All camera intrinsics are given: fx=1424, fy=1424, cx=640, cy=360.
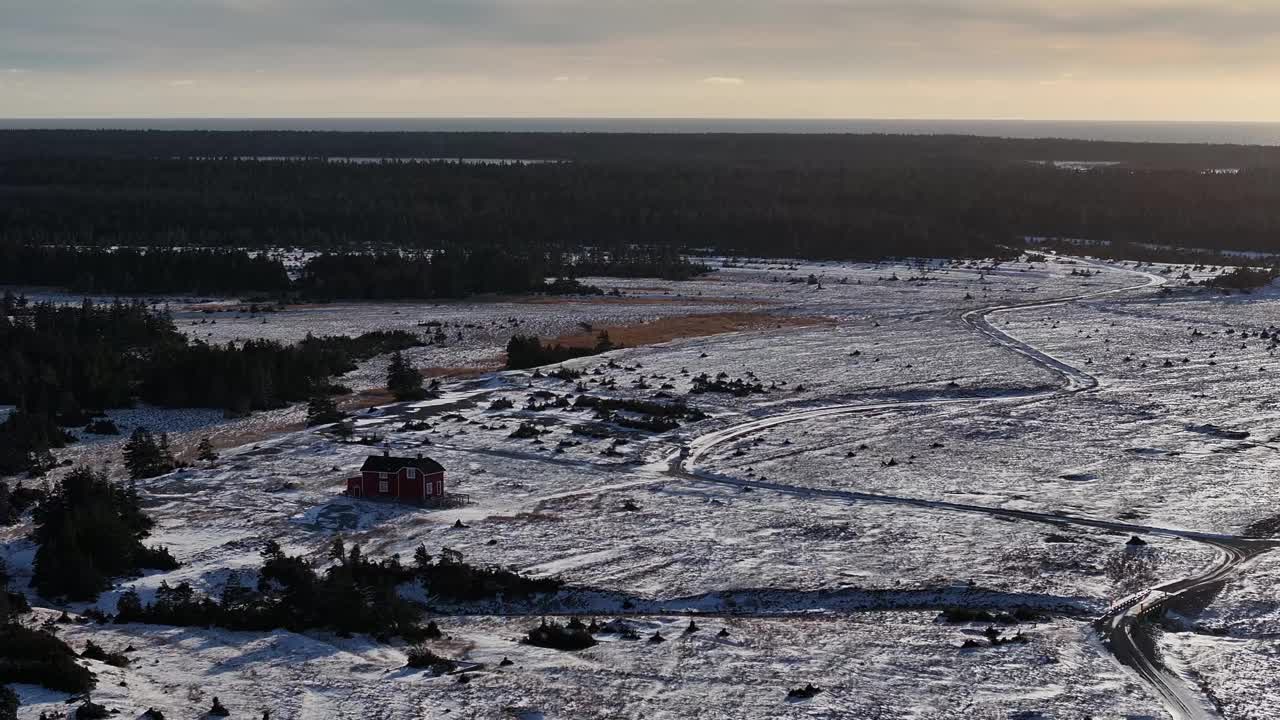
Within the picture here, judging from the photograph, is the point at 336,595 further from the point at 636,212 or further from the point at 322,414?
the point at 636,212

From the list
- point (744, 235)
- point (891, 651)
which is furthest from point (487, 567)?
point (744, 235)

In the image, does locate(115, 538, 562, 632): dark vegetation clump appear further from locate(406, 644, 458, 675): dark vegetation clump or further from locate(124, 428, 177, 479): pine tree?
locate(124, 428, 177, 479): pine tree

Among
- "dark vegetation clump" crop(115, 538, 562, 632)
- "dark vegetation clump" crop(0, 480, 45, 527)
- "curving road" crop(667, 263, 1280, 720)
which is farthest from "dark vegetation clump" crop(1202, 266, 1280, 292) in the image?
"dark vegetation clump" crop(0, 480, 45, 527)

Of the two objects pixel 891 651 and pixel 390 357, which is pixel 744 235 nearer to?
pixel 390 357

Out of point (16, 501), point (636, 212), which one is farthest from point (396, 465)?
point (636, 212)

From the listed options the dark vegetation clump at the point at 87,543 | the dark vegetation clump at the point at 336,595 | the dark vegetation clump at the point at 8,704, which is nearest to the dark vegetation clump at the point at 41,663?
the dark vegetation clump at the point at 8,704

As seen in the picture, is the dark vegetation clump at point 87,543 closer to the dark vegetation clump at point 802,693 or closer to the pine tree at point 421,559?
the pine tree at point 421,559
